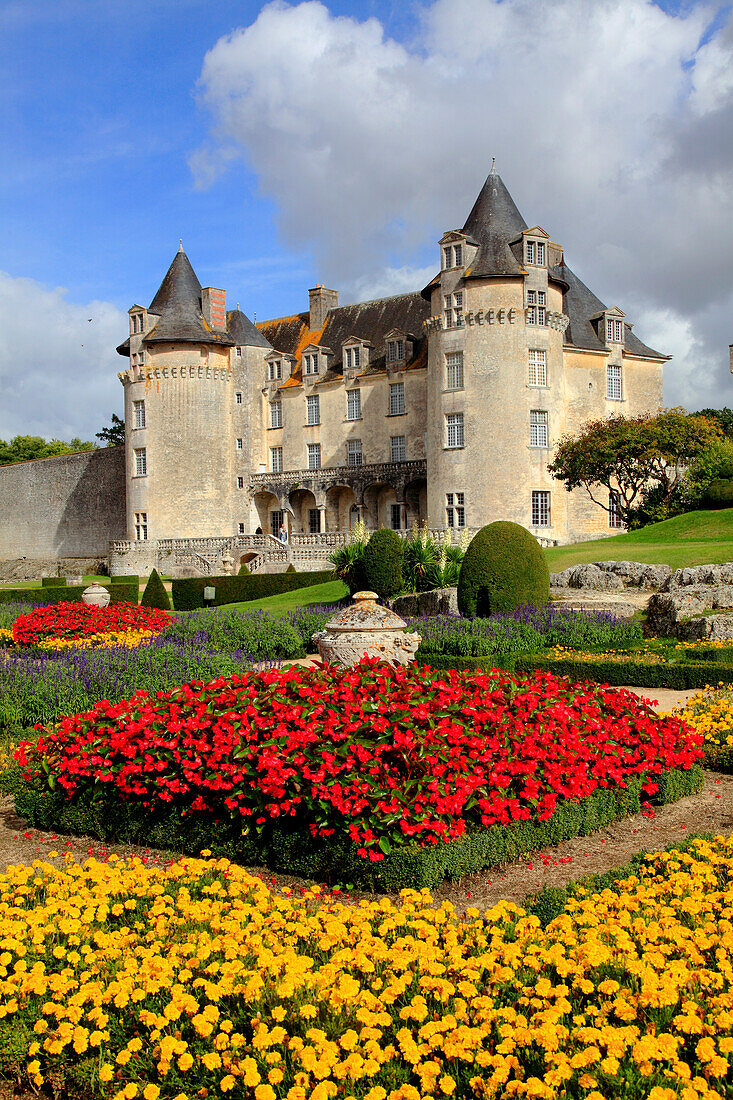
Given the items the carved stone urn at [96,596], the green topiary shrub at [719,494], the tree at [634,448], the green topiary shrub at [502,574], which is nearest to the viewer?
the green topiary shrub at [502,574]

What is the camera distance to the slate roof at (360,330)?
39281 mm

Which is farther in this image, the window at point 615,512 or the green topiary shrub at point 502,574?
the window at point 615,512

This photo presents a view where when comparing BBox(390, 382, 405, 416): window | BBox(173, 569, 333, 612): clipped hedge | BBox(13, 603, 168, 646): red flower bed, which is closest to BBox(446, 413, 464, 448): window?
BBox(390, 382, 405, 416): window

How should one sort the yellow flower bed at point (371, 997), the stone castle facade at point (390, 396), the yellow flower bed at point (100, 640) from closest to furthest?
the yellow flower bed at point (371, 997) → the yellow flower bed at point (100, 640) → the stone castle facade at point (390, 396)

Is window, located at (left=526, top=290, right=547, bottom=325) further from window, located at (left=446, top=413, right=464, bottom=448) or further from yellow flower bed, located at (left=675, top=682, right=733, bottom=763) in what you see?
yellow flower bed, located at (left=675, top=682, right=733, bottom=763)

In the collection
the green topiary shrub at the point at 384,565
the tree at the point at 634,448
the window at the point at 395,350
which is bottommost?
the green topiary shrub at the point at 384,565

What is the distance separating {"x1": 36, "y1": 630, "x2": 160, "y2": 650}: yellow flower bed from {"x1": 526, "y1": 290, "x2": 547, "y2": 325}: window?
2265 centimetres

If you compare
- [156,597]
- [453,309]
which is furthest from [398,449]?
[156,597]

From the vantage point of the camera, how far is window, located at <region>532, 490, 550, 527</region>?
32.3 m

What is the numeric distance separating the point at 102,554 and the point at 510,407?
24191mm

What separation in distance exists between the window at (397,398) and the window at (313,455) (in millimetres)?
4463

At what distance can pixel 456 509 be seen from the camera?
108 feet

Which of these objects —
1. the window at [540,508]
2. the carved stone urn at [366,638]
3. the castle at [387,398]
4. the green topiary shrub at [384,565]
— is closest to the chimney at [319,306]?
the castle at [387,398]

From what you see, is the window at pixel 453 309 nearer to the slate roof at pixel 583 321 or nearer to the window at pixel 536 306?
the window at pixel 536 306
